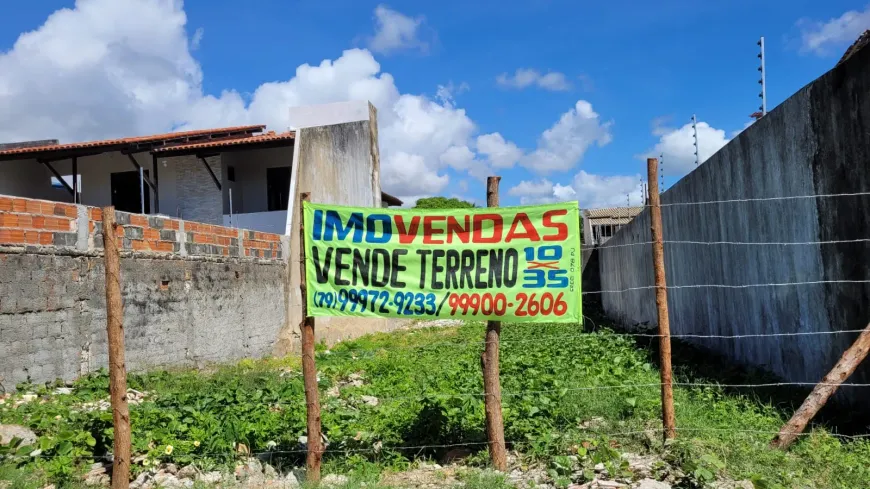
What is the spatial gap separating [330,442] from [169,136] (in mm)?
14936

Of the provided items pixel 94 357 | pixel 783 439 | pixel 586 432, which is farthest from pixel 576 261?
pixel 94 357

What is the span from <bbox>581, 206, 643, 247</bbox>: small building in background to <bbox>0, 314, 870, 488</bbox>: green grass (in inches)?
705

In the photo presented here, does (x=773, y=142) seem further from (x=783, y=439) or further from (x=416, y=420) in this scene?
(x=416, y=420)

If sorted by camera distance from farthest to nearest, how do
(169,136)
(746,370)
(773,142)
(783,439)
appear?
(169,136) → (746,370) → (773,142) → (783,439)

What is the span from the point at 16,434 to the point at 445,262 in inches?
155

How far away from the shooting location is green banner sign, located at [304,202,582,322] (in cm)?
480

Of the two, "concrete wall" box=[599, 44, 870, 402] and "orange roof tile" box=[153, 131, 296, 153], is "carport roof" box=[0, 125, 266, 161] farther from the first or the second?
"concrete wall" box=[599, 44, 870, 402]

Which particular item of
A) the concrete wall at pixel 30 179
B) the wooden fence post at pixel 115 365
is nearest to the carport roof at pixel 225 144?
the concrete wall at pixel 30 179

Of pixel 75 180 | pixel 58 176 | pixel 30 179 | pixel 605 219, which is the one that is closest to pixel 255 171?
pixel 75 180

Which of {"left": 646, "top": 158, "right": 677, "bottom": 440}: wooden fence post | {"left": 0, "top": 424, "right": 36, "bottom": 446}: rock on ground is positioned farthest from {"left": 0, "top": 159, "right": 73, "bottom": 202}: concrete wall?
{"left": 646, "top": 158, "right": 677, "bottom": 440}: wooden fence post

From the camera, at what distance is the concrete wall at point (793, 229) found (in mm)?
5285

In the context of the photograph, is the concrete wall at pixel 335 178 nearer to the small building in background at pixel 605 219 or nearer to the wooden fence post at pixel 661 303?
the small building in background at pixel 605 219

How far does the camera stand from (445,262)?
193 inches

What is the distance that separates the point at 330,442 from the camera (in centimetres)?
527
